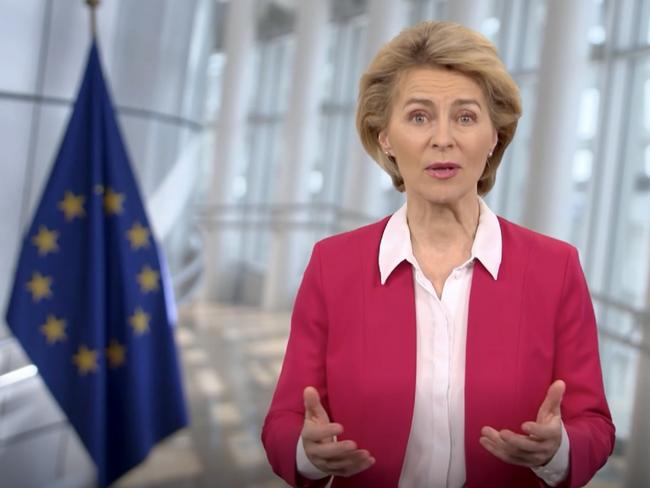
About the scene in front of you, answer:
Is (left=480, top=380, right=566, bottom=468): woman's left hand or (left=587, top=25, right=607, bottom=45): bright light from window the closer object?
(left=480, top=380, right=566, bottom=468): woman's left hand

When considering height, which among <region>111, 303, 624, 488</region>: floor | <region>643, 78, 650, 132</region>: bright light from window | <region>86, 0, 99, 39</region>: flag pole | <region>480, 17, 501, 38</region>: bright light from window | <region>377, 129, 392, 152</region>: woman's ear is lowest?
<region>111, 303, 624, 488</region>: floor

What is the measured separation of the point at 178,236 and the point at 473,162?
4.75 meters

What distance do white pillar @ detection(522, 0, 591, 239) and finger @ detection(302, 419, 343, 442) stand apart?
6.41 meters

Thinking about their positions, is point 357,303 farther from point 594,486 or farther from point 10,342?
point 594,486

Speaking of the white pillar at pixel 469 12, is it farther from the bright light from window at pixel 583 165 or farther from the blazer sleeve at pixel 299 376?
the blazer sleeve at pixel 299 376

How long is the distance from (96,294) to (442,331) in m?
2.65

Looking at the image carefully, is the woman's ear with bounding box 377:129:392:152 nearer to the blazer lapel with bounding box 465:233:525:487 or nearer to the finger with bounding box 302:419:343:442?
the blazer lapel with bounding box 465:233:525:487

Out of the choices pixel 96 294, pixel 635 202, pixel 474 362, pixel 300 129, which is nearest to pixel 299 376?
pixel 474 362

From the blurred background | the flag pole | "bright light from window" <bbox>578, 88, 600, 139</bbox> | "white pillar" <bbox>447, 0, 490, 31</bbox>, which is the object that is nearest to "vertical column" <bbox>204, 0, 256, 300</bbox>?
the blurred background

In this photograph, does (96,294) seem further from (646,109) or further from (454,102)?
(646,109)

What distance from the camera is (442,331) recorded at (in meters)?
1.65

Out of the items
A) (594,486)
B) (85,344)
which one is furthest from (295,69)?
(85,344)

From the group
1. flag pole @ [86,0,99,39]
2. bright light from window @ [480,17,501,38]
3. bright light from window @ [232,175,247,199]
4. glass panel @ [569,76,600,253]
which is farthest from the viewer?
bright light from window @ [232,175,247,199]

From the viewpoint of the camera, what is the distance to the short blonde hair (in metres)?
1.60
